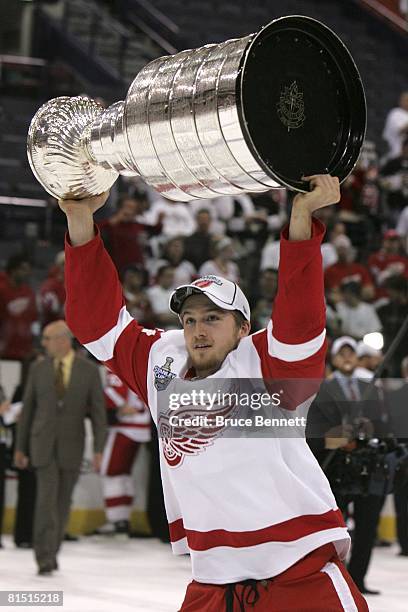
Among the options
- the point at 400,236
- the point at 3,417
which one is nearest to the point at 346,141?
the point at 3,417

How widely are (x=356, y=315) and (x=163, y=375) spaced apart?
801 centimetres

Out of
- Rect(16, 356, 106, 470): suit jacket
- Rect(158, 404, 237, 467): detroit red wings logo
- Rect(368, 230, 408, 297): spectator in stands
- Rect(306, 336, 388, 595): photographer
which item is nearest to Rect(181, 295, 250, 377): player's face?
Rect(158, 404, 237, 467): detroit red wings logo

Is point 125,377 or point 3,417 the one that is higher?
point 125,377

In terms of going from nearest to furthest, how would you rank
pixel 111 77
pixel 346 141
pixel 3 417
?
pixel 346 141
pixel 3 417
pixel 111 77

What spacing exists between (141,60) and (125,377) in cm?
1391

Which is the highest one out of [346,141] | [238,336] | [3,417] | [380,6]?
[380,6]

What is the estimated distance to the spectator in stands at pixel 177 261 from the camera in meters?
11.2

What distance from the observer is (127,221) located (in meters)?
A: 11.3

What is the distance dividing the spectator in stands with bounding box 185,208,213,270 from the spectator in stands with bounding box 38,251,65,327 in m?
1.62

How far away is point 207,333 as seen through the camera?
10.5 feet

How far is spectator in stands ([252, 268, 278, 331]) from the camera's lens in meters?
10.5

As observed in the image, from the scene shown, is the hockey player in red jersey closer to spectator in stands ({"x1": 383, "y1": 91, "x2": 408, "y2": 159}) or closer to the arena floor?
the arena floor

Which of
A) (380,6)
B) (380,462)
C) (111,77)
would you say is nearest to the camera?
(380,462)

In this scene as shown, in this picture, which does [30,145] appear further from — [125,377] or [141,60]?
[141,60]
